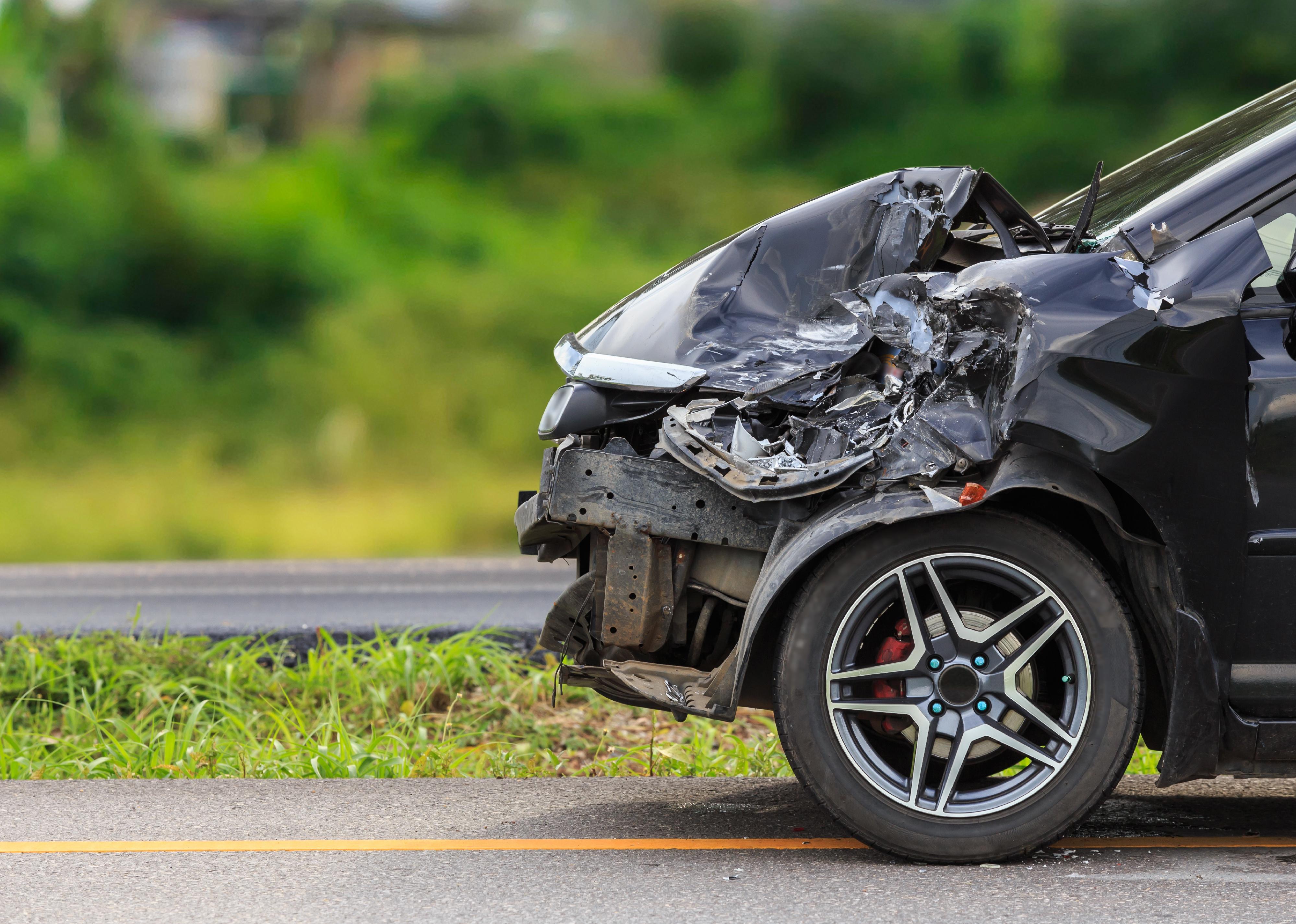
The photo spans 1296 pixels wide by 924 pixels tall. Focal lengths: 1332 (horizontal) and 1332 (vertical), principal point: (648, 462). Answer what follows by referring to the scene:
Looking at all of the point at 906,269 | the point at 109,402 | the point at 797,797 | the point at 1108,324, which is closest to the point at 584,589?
the point at 797,797

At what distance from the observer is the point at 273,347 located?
79.5 ft

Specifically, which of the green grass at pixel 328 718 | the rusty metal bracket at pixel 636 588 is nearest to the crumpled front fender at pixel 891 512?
the rusty metal bracket at pixel 636 588

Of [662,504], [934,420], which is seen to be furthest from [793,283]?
[662,504]

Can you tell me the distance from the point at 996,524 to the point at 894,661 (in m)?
0.46

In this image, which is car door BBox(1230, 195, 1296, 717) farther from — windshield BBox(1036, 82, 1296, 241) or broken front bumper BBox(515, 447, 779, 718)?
broken front bumper BBox(515, 447, 779, 718)

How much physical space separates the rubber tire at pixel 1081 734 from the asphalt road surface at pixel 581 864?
0.11 metres

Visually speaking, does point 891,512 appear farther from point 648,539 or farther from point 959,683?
point 648,539

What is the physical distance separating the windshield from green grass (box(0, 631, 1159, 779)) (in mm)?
2070

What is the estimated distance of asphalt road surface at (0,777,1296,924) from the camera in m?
3.36

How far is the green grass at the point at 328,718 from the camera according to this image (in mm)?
5152

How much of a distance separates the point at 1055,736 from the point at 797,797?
45.2 inches

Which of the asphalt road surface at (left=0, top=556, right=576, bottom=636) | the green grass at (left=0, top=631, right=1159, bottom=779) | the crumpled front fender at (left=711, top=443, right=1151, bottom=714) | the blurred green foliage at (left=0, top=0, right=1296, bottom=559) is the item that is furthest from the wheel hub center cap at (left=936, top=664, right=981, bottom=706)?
the blurred green foliage at (left=0, top=0, right=1296, bottom=559)

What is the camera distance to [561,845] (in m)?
3.93

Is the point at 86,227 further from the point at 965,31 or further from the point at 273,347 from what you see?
the point at 965,31
